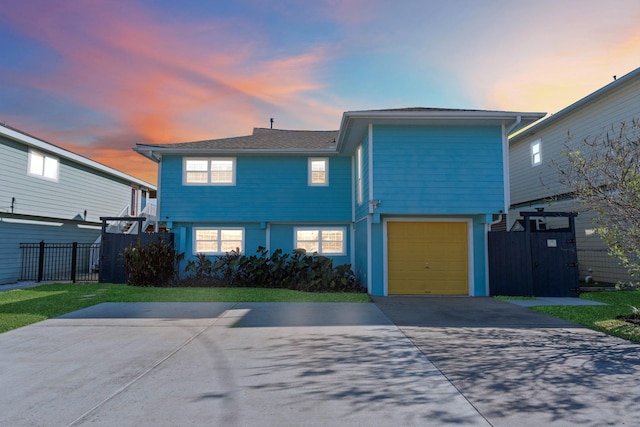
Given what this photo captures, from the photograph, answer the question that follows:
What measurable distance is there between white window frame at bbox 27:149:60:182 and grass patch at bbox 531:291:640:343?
56.6 ft

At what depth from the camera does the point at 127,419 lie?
10.9 feet

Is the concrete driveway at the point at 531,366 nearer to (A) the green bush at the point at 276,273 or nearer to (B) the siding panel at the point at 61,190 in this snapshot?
(A) the green bush at the point at 276,273

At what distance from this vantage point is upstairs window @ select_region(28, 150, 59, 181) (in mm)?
14516

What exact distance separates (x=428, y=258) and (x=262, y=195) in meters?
6.58

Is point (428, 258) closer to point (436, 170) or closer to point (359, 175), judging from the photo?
point (436, 170)

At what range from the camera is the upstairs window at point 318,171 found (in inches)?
585

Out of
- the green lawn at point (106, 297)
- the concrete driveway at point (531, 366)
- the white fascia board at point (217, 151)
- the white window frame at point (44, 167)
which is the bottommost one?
the concrete driveway at point (531, 366)

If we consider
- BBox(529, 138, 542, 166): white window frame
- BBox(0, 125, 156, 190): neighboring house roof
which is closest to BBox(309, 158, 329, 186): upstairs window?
BBox(529, 138, 542, 166): white window frame

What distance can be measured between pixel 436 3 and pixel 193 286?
457 inches

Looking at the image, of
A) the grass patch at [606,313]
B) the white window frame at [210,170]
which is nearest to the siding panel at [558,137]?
the grass patch at [606,313]

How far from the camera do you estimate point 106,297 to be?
33.6ft

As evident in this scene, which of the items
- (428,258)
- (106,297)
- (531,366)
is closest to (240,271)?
(106,297)

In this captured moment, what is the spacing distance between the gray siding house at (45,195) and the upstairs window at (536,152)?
787 inches

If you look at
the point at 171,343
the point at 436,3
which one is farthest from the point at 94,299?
the point at 436,3
